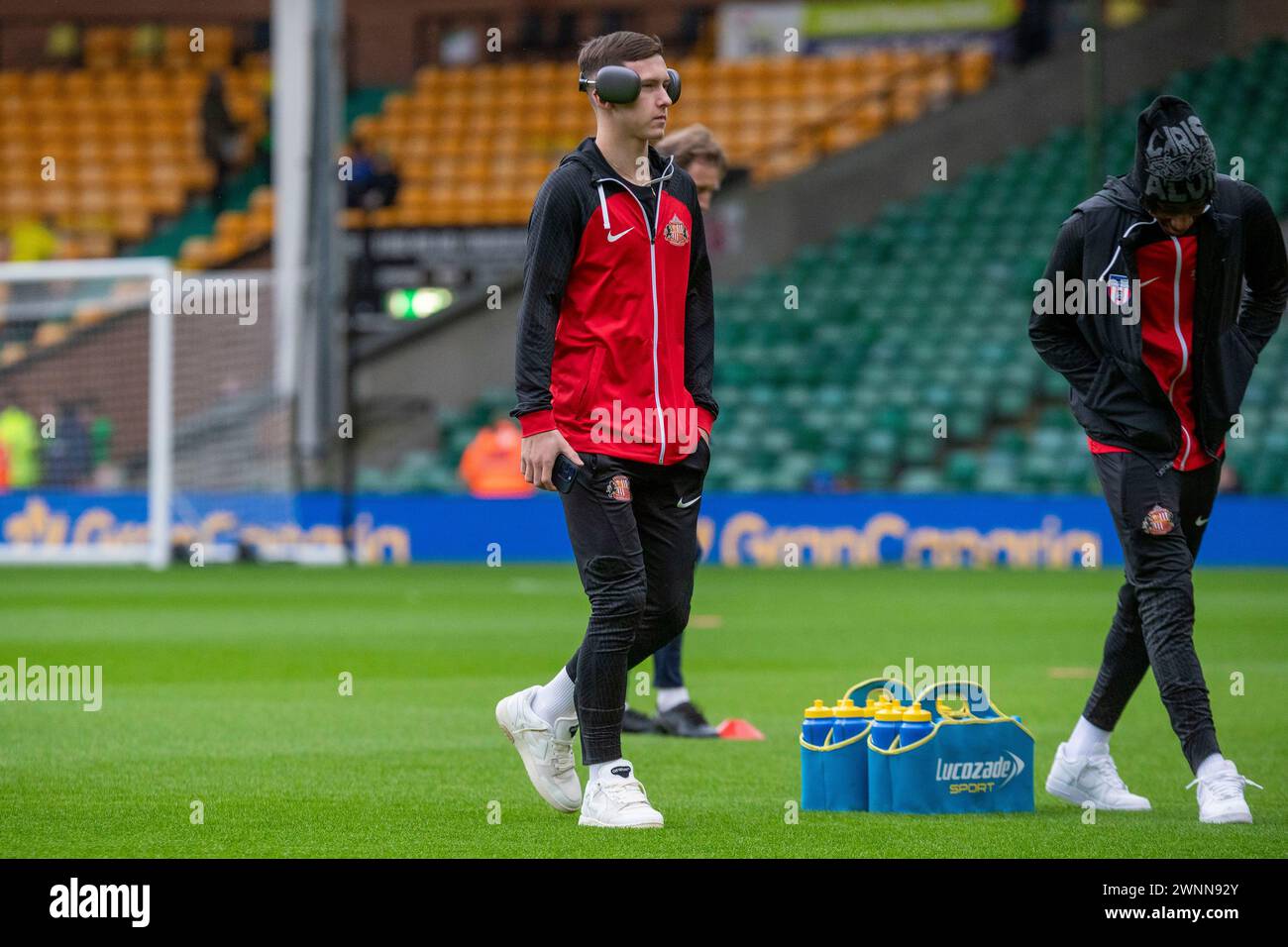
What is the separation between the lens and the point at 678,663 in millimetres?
8539

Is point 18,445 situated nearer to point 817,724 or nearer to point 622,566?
point 817,724

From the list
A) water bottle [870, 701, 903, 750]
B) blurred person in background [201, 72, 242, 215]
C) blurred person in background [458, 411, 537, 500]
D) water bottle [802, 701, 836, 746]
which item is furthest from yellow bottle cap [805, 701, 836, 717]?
blurred person in background [201, 72, 242, 215]

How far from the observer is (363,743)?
8219 millimetres

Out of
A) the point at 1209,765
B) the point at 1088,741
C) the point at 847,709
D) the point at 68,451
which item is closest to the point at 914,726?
the point at 847,709

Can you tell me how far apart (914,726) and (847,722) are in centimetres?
25

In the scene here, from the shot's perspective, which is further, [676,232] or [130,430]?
[130,430]

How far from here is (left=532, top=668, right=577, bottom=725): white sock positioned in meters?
6.22

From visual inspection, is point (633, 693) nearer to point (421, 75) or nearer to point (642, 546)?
point (642, 546)

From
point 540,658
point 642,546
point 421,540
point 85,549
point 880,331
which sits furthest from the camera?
point 880,331

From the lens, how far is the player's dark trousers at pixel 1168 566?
20.1 ft

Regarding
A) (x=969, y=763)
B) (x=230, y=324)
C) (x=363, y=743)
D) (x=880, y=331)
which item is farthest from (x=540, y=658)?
(x=880, y=331)

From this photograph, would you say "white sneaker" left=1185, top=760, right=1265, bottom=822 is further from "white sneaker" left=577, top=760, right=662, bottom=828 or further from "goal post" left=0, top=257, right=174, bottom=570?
"goal post" left=0, top=257, right=174, bottom=570
